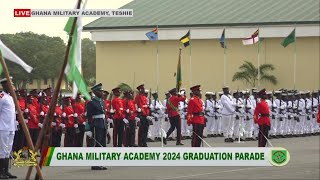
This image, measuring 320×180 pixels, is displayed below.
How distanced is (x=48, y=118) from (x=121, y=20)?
149ft

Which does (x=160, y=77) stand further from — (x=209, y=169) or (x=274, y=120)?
(x=209, y=169)

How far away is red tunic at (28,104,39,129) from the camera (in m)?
19.8

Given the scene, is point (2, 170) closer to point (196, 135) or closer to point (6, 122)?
point (6, 122)

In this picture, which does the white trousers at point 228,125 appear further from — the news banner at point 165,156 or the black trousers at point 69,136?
the news banner at point 165,156

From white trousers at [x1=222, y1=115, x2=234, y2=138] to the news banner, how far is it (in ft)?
43.0

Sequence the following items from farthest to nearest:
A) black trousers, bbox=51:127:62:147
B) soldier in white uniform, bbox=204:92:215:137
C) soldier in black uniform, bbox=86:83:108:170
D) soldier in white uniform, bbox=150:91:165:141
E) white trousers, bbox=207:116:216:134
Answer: white trousers, bbox=207:116:216:134 < soldier in white uniform, bbox=204:92:215:137 < soldier in white uniform, bbox=150:91:165:141 < black trousers, bbox=51:127:62:147 < soldier in black uniform, bbox=86:83:108:170

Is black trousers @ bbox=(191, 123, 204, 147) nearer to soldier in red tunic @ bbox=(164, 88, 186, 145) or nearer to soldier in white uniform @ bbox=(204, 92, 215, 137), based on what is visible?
soldier in red tunic @ bbox=(164, 88, 186, 145)

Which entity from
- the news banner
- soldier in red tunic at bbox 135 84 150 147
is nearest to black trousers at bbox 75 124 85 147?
soldier in red tunic at bbox 135 84 150 147

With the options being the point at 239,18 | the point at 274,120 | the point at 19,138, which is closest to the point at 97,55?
the point at 239,18

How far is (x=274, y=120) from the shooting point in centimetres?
2980

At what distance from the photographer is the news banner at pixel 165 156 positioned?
40.4 feet

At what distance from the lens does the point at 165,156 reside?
42.5 feet

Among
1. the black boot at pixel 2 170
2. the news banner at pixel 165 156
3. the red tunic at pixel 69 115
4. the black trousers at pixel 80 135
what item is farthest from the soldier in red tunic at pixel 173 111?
the news banner at pixel 165 156

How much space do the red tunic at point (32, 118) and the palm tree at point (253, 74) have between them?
27.6 m
